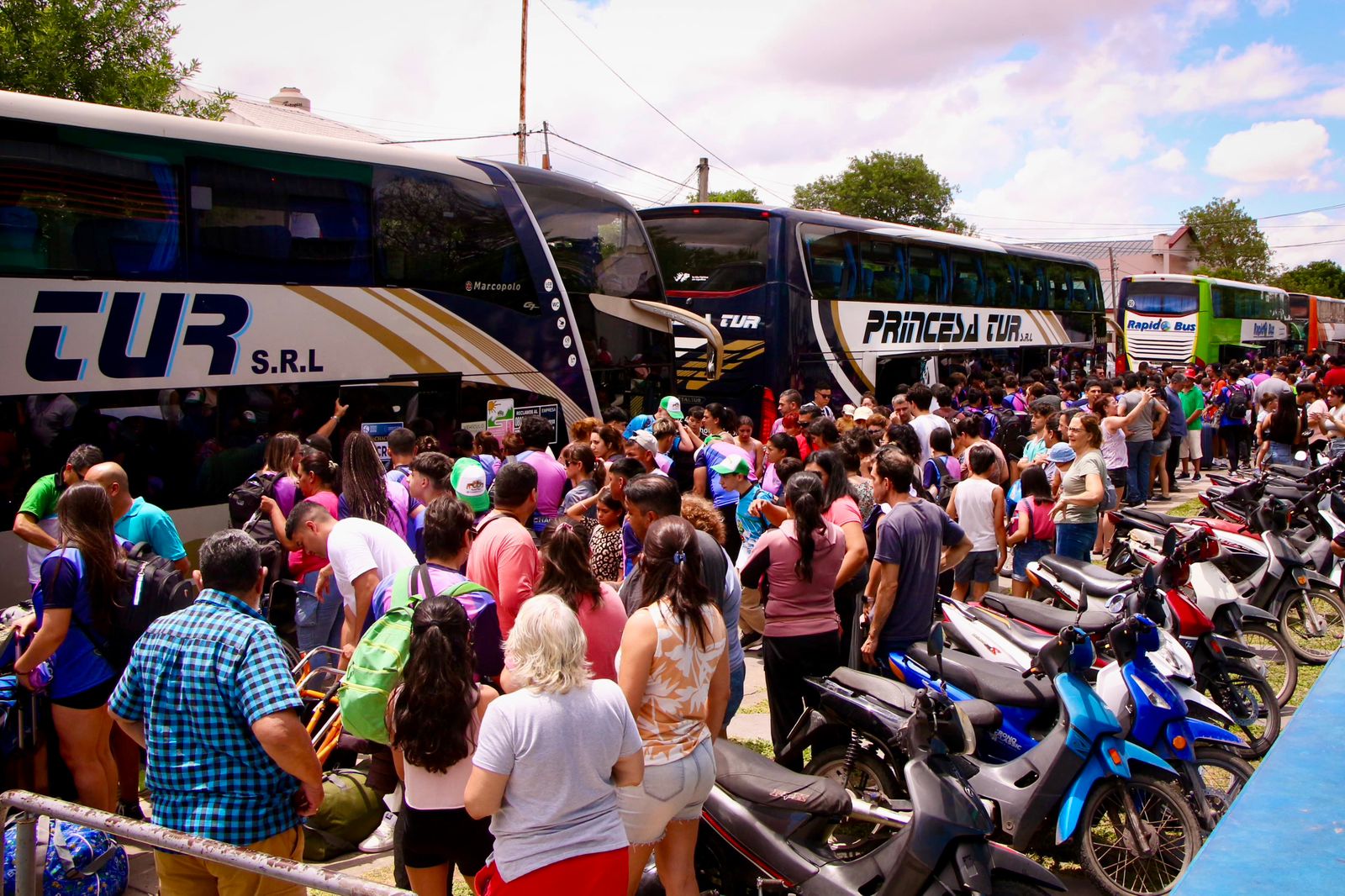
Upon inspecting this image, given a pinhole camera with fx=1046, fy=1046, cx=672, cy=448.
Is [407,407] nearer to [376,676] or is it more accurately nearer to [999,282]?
[376,676]

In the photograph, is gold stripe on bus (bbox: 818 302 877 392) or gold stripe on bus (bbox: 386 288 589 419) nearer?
gold stripe on bus (bbox: 386 288 589 419)

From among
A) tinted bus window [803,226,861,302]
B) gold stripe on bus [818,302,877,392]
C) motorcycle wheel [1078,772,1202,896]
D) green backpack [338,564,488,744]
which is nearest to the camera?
green backpack [338,564,488,744]

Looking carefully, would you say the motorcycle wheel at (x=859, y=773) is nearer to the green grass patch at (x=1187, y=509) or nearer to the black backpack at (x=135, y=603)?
the black backpack at (x=135, y=603)

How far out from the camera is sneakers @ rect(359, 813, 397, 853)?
483 cm

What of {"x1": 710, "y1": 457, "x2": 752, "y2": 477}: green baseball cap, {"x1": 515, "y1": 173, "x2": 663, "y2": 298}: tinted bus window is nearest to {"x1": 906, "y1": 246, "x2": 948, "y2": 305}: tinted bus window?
{"x1": 515, "y1": 173, "x2": 663, "y2": 298}: tinted bus window

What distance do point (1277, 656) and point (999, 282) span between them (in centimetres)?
1441

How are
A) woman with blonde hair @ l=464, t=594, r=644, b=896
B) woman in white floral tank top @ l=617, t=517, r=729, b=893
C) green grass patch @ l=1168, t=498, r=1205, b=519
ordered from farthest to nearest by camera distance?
green grass patch @ l=1168, t=498, r=1205, b=519, woman in white floral tank top @ l=617, t=517, r=729, b=893, woman with blonde hair @ l=464, t=594, r=644, b=896

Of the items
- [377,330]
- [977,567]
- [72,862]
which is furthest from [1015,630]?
[377,330]

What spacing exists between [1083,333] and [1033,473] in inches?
767

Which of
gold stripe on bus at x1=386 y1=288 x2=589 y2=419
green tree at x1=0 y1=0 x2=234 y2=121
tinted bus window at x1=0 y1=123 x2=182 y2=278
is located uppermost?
green tree at x1=0 y1=0 x2=234 y2=121

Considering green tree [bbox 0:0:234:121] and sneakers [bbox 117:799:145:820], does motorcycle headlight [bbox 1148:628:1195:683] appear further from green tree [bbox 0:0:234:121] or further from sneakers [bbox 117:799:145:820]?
green tree [bbox 0:0:234:121]

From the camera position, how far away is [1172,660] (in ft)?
15.8

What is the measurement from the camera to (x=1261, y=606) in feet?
24.9

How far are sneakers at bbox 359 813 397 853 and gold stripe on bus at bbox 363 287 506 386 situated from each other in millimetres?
5112
